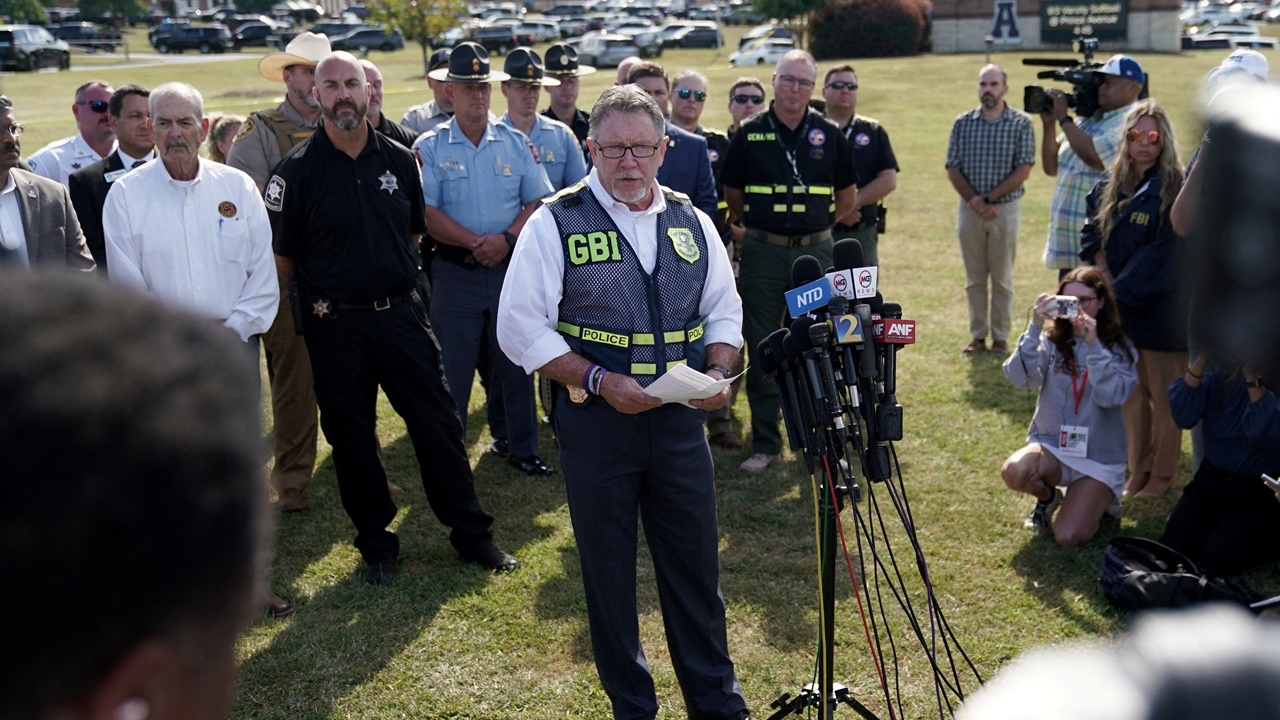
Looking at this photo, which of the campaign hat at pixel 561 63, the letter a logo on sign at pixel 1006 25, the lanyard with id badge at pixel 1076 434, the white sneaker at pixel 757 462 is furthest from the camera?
the letter a logo on sign at pixel 1006 25

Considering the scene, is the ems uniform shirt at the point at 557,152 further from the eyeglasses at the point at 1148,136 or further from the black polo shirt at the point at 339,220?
the eyeglasses at the point at 1148,136

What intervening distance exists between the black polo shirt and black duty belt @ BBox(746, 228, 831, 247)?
2.67 meters

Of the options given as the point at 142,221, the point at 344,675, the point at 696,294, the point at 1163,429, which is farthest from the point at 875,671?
the point at 142,221

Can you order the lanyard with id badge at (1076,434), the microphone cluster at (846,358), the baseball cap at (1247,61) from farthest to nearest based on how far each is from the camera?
1. the lanyard with id badge at (1076,434)
2. the baseball cap at (1247,61)
3. the microphone cluster at (846,358)

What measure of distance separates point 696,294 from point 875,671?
1.85 metres

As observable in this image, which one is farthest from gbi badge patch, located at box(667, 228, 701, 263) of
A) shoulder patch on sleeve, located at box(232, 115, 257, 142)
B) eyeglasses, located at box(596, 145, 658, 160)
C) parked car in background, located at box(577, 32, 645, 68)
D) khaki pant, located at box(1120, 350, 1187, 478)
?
parked car in background, located at box(577, 32, 645, 68)

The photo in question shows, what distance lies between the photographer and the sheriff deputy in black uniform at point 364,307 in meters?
5.46

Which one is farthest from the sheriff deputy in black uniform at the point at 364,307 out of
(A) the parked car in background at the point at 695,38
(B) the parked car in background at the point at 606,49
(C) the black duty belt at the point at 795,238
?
(A) the parked car in background at the point at 695,38

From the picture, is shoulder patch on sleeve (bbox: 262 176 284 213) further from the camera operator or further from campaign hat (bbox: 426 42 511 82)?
the camera operator

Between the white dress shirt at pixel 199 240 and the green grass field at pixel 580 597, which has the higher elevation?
the white dress shirt at pixel 199 240

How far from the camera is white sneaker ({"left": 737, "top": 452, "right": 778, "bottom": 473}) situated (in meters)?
7.21

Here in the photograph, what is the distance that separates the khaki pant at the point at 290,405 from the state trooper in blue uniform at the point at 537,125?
1.89 meters

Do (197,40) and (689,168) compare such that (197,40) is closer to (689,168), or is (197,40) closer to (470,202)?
(689,168)

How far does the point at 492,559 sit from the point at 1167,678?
5355 mm
